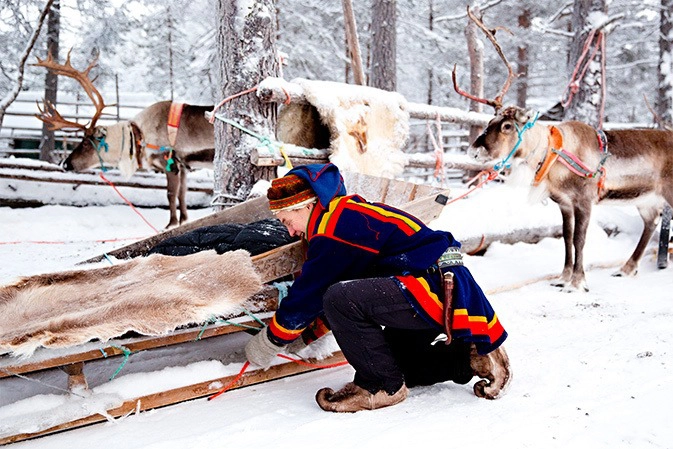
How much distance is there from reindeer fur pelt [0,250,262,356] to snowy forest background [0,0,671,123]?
8752 millimetres

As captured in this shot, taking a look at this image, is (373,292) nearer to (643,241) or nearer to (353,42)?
(643,241)

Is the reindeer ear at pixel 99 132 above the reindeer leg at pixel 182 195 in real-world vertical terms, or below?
above

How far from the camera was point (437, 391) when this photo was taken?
257 cm

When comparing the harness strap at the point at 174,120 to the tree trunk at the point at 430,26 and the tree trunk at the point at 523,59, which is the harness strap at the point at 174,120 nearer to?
the tree trunk at the point at 430,26

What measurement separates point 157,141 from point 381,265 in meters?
5.57

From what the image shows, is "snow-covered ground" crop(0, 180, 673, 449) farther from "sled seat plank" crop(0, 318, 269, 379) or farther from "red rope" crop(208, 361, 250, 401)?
"sled seat plank" crop(0, 318, 269, 379)

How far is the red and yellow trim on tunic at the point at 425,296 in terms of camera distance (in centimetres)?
231

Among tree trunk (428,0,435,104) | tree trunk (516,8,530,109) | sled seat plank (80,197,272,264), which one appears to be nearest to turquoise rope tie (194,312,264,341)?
sled seat plank (80,197,272,264)

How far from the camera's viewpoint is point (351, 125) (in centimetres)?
487

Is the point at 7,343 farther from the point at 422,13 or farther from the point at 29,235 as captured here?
the point at 422,13

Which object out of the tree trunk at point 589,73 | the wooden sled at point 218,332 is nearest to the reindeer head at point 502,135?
the wooden sled at point 218,332

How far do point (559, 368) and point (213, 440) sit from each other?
1.77 m

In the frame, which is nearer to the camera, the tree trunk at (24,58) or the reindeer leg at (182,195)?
the reindeer leg at (182,195)

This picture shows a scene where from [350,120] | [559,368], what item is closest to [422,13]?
[350,120]
